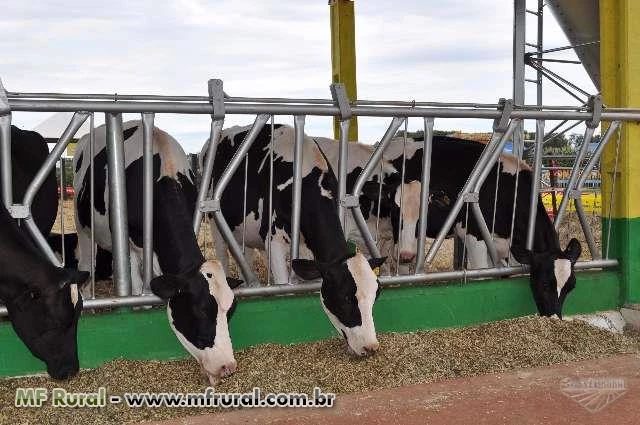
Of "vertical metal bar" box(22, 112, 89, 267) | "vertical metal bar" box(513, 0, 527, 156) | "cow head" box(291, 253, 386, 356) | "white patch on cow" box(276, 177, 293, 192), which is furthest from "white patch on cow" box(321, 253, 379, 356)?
"vertical metal bar" box(513, 0, 527, 156)

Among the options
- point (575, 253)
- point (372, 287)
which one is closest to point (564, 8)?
point (575, 253)

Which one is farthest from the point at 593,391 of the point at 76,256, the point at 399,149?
the point at 76,256

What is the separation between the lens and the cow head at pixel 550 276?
6.07 meters

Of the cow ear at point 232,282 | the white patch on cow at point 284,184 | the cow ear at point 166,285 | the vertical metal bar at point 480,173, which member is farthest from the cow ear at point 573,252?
the cow ear at point 166,285

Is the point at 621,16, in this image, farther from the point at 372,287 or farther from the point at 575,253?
the point at 372,287

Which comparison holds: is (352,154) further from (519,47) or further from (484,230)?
(519,47)

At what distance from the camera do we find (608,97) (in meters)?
6.61

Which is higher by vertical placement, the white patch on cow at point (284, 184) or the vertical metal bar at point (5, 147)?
the vertical metal bar at point (5, 147)

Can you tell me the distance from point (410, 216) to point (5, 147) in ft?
11.2

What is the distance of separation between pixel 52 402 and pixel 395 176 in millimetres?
4003

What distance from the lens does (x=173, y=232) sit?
15.9 ft

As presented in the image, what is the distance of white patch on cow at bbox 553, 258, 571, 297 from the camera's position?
6.06m

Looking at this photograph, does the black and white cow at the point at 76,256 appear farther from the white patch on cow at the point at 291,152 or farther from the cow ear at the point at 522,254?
the cow ear at the point at 522,254

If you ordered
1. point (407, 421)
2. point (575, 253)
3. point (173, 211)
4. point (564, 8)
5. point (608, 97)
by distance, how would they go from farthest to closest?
point (564, 8), point (608, 97), point (575, 253), point (173, 211), point (407, 421)
